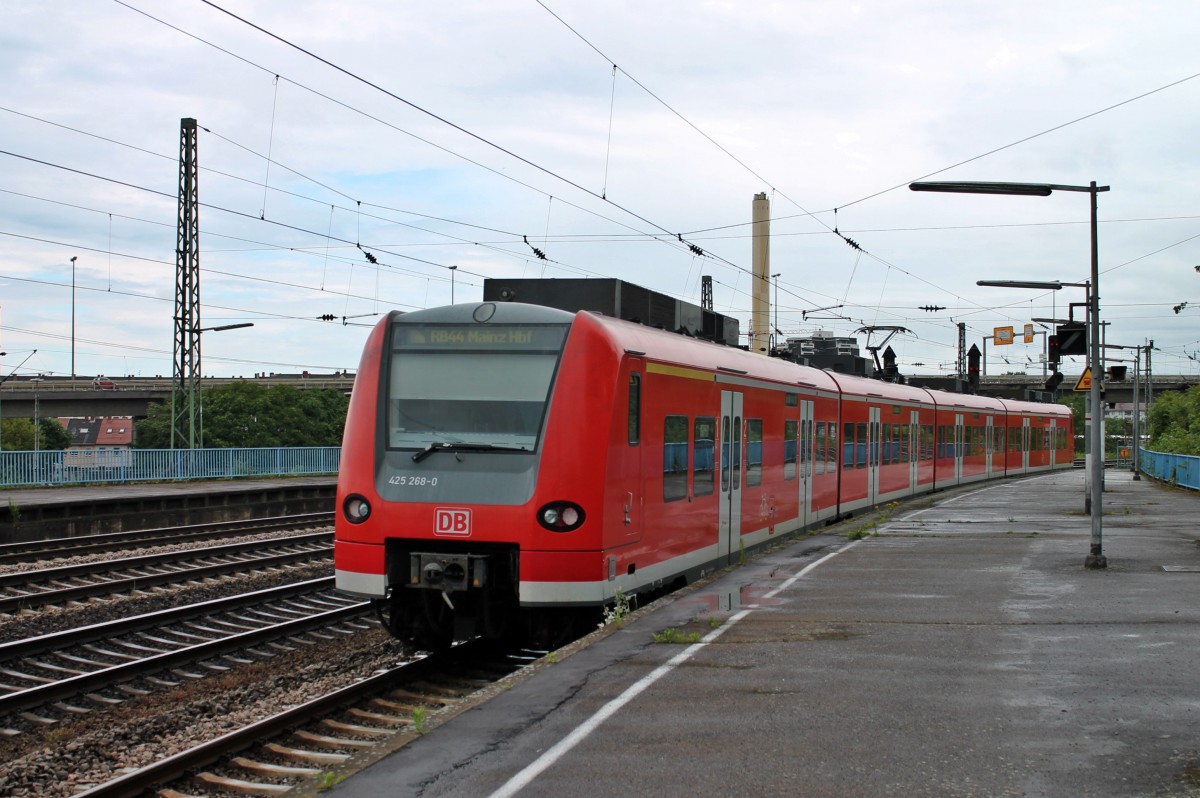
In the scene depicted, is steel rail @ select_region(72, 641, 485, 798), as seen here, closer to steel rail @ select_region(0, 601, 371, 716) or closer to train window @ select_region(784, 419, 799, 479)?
steel rail @ select_region(0, 601, 371, 716)

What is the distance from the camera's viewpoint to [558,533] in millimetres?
10109

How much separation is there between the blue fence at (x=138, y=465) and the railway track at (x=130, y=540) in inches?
406

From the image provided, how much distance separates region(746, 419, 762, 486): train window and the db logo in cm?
649

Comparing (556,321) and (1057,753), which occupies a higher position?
(556,321)

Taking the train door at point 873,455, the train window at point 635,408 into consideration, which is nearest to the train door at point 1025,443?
the train door at point 873,455

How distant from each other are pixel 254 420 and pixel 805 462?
2460 inches

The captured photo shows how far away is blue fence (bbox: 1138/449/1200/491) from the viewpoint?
3547cm

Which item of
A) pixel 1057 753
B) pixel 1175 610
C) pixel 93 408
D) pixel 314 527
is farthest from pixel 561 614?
pixel 93 408

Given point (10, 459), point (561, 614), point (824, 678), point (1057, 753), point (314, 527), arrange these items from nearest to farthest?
point (1057, 753)
point (824, 678)
point (561, 614)
point (314, 527)
point (10, 459)

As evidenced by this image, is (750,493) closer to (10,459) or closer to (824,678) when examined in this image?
(824,678)

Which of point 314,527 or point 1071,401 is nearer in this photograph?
point 314,527

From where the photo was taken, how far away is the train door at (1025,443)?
158 ft

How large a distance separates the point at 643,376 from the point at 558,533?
2.03m

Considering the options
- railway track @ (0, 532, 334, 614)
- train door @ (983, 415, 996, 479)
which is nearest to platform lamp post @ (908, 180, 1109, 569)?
railway track @ (0, 532, 334, 614)
